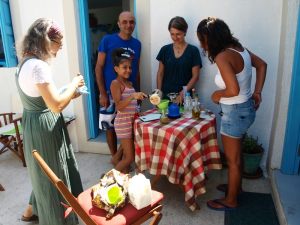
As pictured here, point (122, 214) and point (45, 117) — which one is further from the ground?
point (45, 117)

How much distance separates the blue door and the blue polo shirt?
161 centimetres

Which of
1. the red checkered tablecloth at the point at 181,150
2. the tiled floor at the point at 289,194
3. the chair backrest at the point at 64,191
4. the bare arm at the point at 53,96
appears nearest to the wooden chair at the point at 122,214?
the chair backrest at the point at 64,191

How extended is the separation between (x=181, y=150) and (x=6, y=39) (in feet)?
9.50

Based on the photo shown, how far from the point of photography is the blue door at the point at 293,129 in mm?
2541

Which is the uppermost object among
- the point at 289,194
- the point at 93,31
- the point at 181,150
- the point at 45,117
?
the point at 93,31

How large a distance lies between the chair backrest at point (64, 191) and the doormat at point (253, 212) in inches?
52.7

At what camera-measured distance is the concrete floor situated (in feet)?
7.99

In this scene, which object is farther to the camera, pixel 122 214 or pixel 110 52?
pixel 110 52

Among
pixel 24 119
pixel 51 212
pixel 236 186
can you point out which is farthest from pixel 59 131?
pixel 236 186

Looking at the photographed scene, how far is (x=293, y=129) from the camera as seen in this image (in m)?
2.68

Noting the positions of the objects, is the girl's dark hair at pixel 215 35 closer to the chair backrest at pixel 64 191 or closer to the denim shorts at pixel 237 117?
the denim shorts at pixel 237 117

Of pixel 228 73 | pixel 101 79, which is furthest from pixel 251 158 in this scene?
pixel 101 79

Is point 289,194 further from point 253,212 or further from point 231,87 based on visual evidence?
point 231,87

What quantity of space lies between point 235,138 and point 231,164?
0.85 feet
